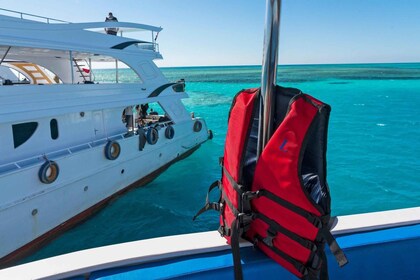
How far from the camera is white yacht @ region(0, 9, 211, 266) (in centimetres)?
627

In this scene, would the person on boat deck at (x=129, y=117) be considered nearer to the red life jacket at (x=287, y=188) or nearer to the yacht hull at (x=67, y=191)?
the yacht hull at (x=67, y=191)

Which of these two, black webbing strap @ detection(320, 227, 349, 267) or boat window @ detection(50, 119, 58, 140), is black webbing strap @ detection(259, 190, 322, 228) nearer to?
black webbing strap @ detection(320, 227, 349, 267)

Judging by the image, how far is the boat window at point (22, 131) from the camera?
6.58 meters

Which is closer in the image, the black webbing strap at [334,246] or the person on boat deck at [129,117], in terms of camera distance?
the black webbing strap at [334,246]

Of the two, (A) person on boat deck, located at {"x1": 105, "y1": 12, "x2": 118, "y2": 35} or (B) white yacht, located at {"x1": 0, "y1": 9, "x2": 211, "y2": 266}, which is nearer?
(B) white yacht, located at {"x1": 0, "y1": 9, "x2": 211, "y2": 266}

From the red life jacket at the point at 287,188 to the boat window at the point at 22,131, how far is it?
6329 millimetres

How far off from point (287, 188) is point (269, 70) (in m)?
0.63

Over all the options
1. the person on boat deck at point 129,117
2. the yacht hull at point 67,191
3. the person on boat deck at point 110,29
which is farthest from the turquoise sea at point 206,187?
the person on boat deck at point 110,29

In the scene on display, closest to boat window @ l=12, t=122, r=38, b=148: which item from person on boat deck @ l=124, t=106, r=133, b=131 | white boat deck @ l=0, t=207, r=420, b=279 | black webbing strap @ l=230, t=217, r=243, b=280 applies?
person on boat deck @ l=124, t=106, r=133, b=131

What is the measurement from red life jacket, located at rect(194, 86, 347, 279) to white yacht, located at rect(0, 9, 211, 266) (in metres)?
5.62

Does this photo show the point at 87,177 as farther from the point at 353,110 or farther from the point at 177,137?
the point at 353,110

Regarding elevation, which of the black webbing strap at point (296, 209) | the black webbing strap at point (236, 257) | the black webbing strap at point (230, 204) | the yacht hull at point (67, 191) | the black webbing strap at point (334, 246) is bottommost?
the yacht hull at point (67, 191)

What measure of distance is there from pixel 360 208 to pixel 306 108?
8.34m

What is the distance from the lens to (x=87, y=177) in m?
7.73
